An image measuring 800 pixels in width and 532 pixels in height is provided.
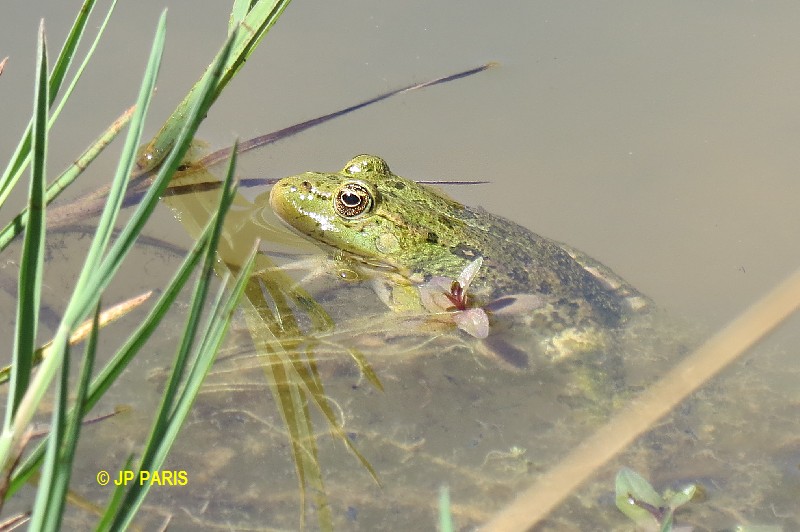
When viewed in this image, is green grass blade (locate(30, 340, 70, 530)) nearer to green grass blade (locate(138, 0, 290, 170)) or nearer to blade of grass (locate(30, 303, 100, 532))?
blade of grass (locate(30, 303, 100, 532))

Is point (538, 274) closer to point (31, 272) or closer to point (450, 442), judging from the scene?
point (450, 442)

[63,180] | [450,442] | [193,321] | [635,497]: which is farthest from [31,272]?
[635,497]

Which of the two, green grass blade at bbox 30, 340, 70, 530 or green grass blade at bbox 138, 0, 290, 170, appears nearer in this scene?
green grass blade at bbox 30, 340, 70, 530

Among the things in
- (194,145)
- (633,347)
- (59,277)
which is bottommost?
(633,347)

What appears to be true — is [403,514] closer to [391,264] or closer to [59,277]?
[391,264]

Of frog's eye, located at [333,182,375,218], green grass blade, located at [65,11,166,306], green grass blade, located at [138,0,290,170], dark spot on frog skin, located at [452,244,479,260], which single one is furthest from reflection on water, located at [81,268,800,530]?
green grass blade, located at [65,11,166,306]

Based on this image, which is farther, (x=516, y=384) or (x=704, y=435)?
(x=516, y=384)

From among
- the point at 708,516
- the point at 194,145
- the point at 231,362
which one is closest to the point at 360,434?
the point at 231,362
